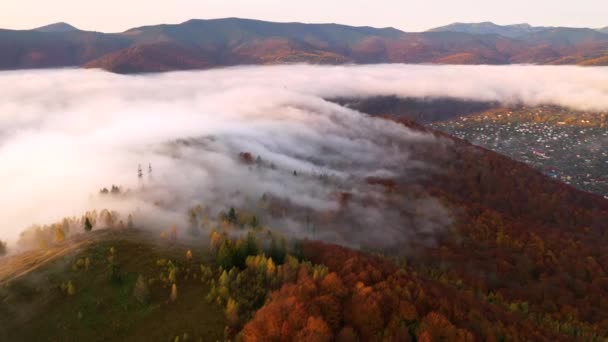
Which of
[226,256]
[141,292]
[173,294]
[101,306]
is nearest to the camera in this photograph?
[101,306]

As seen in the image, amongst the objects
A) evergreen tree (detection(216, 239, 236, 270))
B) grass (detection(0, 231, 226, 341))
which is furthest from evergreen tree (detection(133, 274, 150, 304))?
evergreen tree (detection(216, 239, 236, 270))

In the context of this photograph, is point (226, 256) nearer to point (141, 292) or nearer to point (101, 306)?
point (141, 292)

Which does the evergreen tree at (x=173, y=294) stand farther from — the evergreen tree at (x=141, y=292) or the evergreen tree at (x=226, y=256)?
the evergreen tree at (x=226, y=256)

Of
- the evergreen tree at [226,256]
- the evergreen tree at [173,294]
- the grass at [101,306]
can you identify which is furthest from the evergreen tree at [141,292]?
the evergreen tree at [226,256]

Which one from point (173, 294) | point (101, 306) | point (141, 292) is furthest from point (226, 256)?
point (101, 306)

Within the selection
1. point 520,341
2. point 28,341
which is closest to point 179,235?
point 28,341

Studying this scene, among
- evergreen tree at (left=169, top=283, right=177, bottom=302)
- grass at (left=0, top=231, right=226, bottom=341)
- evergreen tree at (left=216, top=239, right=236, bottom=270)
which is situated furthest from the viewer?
evergreen tree at (left=216, top=239, right=236, bottom=270)

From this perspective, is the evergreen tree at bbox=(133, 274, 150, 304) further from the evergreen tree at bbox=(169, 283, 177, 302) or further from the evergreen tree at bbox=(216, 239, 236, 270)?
the evergreen tree at bbox=(216, 239, 236, 270)

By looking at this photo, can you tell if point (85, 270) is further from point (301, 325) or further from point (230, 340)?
point (301, 325)
